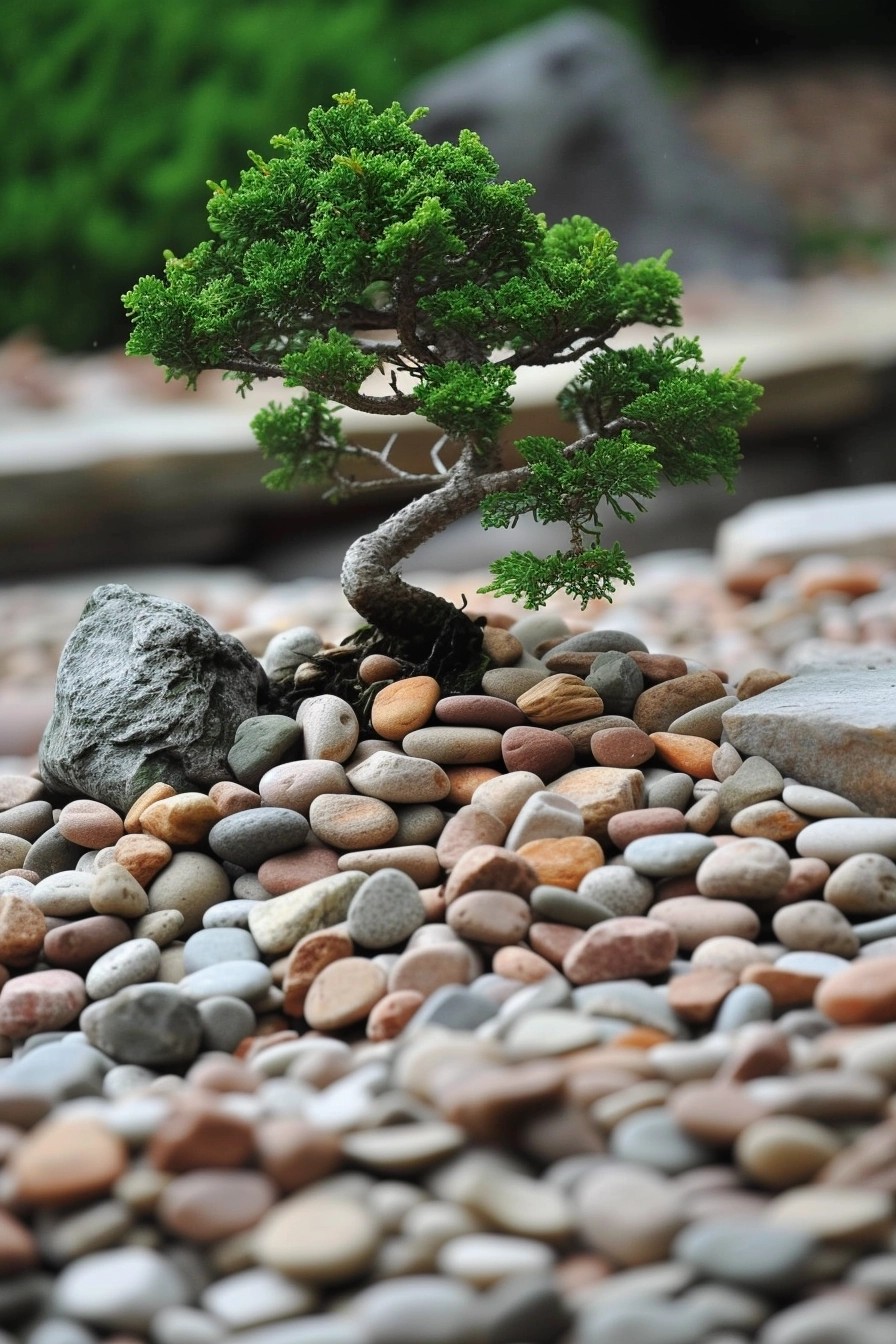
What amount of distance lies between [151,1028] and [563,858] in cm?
61

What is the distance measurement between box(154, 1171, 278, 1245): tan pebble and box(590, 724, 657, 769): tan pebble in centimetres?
101

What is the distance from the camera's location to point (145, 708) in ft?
6.89

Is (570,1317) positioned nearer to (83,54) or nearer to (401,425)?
(401,425)

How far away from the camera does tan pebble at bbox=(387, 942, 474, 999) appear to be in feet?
5.32

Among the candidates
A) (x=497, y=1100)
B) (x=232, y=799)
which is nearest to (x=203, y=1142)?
(x=497, y=1100)

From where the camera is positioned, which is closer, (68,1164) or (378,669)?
(68,1164)

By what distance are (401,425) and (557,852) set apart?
3.81m

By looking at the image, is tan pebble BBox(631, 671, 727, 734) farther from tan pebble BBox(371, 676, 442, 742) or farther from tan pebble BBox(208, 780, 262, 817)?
tan pebble BBox(208, 780, 262, 817)

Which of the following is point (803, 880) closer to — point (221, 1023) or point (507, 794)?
point (507, 794)

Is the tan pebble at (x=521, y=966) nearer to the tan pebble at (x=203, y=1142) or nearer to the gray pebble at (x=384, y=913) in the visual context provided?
the gray pebble at (x=384, y=913)

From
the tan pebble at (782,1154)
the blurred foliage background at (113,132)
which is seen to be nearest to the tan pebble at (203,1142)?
the tan pebble at (782,1154)

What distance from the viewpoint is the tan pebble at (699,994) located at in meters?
1.50

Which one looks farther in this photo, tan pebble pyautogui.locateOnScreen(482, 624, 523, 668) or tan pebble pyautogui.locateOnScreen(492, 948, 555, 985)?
tan pebble pyautogui.locateOnScreen(482, 624, 523, 668)

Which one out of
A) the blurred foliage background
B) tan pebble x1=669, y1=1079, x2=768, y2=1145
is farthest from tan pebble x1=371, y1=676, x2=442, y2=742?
the blurred foliage background
